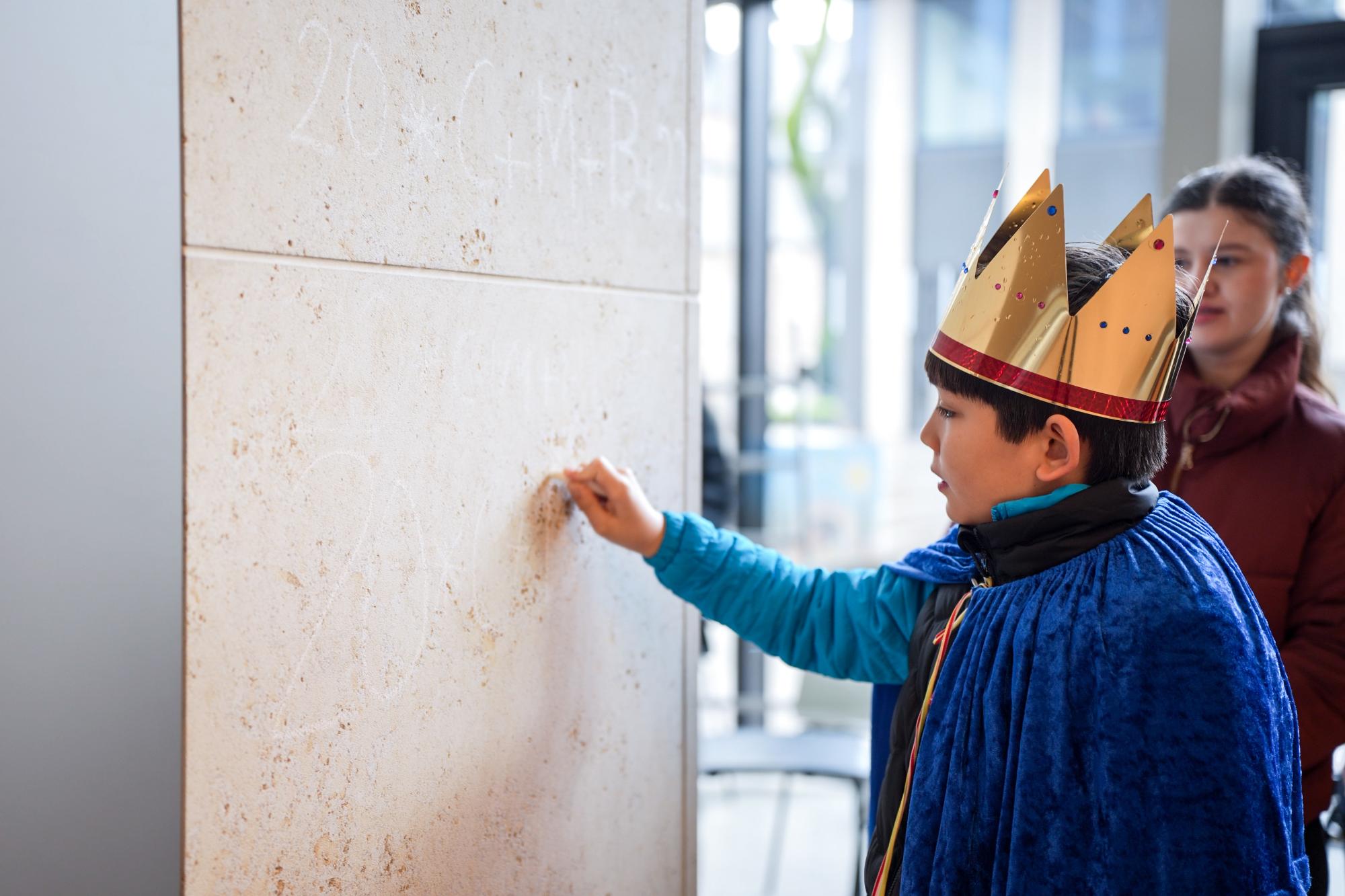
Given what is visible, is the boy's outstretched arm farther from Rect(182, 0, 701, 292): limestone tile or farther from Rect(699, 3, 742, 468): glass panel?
Rect(699, 3, 742, 468): glass panel

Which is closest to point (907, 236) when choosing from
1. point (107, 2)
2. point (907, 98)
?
point (907, 98)

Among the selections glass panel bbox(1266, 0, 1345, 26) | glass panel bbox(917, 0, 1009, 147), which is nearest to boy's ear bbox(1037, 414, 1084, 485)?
glass panel bbox(1266, 0, 1345, 26)

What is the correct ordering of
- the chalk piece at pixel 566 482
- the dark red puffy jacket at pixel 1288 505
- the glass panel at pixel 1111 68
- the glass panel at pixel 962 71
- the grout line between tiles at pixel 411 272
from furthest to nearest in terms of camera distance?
the glass panel at pixel 962 71
the glass panel at pixel 1111 68
the dark red puffy jacket at pixel 1288 505
the chalk piece at pixel 566 482
the grout line between tiles at pixel 411 272

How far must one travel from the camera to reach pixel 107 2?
67 cm

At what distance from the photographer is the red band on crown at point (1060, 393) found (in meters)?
0.96

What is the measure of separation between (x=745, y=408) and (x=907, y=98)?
1150 mm

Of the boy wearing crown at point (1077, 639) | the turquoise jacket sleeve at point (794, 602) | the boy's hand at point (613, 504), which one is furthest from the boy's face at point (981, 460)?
the boy's hand at point (613, 504)

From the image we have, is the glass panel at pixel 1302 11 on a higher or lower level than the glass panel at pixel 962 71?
lower

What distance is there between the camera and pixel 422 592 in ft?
3.21

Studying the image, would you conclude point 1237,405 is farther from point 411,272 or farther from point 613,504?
point 411,272

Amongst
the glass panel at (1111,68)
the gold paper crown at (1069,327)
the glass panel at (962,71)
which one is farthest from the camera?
the glass panel at (962,71)

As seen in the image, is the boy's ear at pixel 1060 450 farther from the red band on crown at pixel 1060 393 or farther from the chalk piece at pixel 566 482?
the chalk piece at pixel 566 482

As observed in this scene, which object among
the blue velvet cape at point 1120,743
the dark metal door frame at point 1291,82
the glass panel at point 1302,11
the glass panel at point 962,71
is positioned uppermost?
the glass panel at point 962,71

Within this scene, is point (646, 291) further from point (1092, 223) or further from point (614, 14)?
point (1092, 223)
